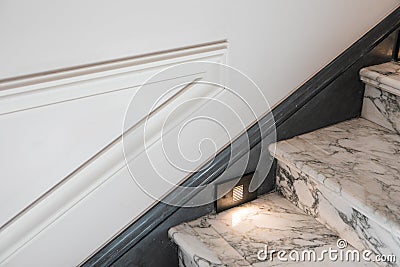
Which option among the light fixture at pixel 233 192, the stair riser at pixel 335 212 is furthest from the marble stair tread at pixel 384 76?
the light fixture at pixel 233 192

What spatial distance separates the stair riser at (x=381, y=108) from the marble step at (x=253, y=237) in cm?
39

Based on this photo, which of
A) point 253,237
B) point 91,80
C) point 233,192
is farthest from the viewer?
point 233,192

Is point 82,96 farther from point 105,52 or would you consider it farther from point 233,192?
point 233,192

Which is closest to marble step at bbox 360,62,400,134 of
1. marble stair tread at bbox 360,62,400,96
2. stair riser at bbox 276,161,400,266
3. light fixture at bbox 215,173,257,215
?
marble stair tread at bbox 360,62,400,96

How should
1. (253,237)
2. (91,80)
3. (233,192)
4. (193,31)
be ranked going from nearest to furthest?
(91,80) → (193,31) → (253,237) → (233,192)

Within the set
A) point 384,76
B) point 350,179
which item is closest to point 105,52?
point 350,179

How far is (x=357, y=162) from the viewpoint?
1.38 meters

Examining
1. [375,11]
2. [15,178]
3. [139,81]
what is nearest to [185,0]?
[139,81]

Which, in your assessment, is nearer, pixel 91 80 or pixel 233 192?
pixel 91 80

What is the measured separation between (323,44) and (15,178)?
0.95 m

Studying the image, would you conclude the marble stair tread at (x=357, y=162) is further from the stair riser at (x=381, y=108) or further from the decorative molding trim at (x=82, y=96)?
the decorative molding trim at (x=82, y=96)

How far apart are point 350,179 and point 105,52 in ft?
2.32

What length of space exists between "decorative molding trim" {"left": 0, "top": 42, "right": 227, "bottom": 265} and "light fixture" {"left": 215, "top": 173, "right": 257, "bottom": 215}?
30cm

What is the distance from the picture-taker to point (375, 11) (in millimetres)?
1542
